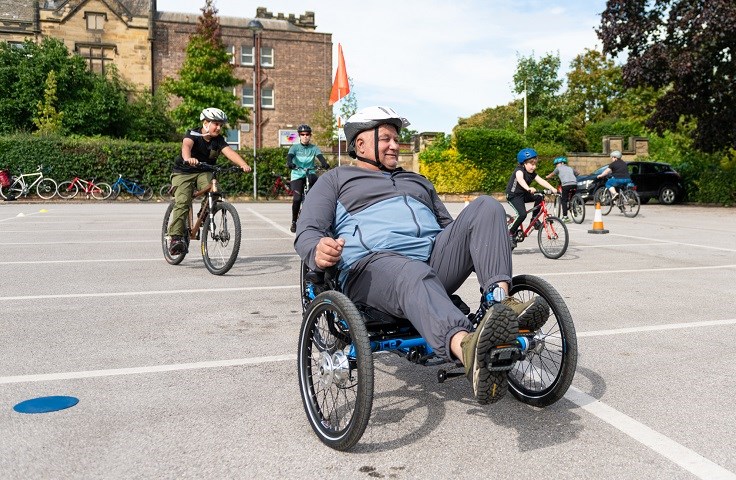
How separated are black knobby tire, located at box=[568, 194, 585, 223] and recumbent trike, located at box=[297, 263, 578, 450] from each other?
46.2 ft

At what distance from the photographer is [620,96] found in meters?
52.7

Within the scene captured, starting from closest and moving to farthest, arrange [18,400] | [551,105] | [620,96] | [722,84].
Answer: [18,400] → [722,84] → [551,105] → [620,96]

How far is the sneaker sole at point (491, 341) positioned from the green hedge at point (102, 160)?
26.8 meters

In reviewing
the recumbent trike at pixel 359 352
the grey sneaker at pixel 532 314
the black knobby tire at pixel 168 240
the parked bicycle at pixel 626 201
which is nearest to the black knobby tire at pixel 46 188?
the parked bicycle at pixel 626 201

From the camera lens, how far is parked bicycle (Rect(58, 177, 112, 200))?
27062 millimetres

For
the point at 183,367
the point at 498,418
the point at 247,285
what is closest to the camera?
the point at 498,418

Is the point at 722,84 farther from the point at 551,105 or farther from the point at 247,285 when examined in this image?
the point at 551,105

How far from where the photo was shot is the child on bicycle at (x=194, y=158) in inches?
320

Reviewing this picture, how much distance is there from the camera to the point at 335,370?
3.02 meters

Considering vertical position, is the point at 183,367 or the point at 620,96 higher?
the point at 620,96

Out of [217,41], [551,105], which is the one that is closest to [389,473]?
[217,41]

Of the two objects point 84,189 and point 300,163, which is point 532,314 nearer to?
point 300,163

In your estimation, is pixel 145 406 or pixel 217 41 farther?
pixel 217 41

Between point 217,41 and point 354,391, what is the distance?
4246 centimetres
